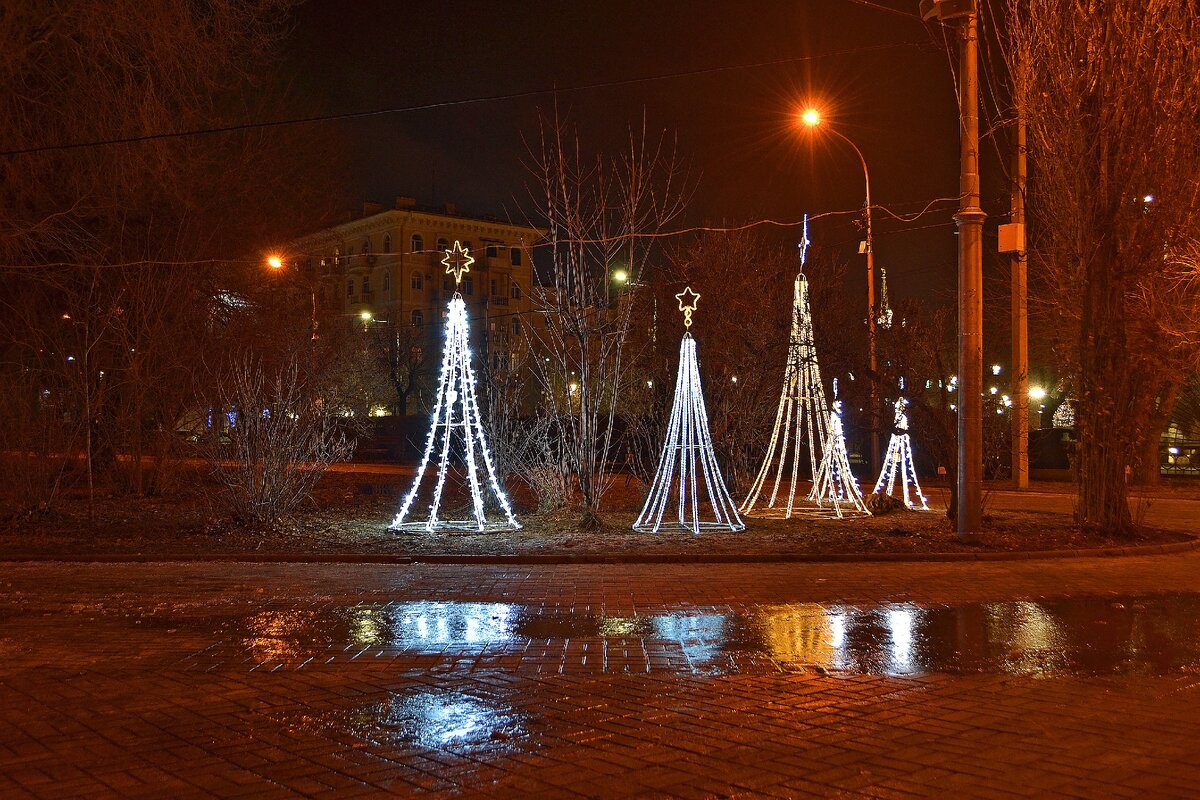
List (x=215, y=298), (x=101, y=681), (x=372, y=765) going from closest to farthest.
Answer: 1. (x=372, y=765)
2. (x=101, y=681)
3. (x=215, y=298)

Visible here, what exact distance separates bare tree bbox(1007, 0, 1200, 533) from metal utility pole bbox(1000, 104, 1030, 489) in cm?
80

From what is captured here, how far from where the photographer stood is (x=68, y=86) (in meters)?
17.8

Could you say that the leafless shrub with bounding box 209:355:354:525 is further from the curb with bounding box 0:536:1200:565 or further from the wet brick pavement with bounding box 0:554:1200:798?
the wet brick pavement with bounding box 0:554:1200:798

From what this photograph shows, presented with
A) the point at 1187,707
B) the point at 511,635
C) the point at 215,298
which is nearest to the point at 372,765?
the point at 511,635

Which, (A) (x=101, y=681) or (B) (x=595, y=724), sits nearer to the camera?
(B) (x=595, y=724)

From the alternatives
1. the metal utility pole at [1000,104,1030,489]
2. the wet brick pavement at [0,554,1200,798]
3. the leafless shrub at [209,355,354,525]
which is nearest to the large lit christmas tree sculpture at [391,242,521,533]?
the leafless shrub at [209,355,354,525]

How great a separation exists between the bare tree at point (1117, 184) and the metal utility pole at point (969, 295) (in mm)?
2406

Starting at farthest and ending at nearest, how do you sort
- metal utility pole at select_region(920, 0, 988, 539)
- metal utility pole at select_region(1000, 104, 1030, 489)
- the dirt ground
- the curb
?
1. metal utility pole at select_region(1000, 104, 1030, 489)
2. the dirt ground
3. metal utility pole at select_region(920, 0, 988, 539)
4. the curb

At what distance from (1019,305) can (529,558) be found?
16.8m

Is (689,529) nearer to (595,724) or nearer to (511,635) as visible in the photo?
(511,635)

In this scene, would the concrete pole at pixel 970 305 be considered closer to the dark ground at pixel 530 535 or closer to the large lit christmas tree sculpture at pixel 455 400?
the dark ground at pixel 530 535

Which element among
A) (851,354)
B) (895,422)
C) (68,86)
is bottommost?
(895,422)

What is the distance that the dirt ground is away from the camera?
47.5ft

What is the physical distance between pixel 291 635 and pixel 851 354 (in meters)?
13.1
